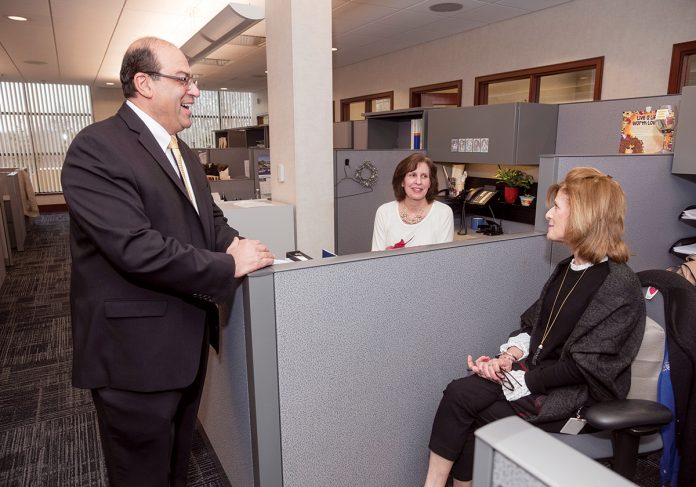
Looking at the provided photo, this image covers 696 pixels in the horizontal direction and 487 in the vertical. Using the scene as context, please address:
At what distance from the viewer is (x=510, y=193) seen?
310cm

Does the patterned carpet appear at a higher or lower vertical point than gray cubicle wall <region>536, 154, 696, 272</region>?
lower

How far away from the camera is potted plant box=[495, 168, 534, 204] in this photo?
3061 millimetres

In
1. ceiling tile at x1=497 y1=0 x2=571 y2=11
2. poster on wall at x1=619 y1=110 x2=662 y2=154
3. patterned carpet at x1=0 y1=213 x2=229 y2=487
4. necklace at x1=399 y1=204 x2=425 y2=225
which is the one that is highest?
ceiling tile at x1=497 y1=0 x2=571 y2=11

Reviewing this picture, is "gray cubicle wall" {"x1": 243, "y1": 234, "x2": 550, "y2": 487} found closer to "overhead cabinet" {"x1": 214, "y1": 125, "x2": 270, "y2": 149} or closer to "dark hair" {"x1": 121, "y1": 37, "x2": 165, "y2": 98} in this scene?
"dark hair" {"x1": 121, "y1": 37, "x2": 165, "y2": 98}

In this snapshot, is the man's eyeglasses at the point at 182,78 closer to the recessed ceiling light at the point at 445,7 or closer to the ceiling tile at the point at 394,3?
the ceiling tile at the point at 394,3

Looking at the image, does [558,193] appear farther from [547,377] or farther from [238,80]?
[238,80]

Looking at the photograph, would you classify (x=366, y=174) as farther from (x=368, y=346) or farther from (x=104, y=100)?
(x=104, y=100)

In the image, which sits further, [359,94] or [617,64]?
[359,94]

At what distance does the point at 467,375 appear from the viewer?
1.45 m

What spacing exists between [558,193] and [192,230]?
1.05m

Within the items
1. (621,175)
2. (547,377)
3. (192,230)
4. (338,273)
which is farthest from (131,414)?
(621,175)

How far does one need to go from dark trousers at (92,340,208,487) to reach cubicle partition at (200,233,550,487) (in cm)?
19

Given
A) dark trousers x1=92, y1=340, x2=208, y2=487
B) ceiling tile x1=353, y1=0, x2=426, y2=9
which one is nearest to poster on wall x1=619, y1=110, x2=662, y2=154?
dark trousers x1=92, y1=340, x2=208, y2=487

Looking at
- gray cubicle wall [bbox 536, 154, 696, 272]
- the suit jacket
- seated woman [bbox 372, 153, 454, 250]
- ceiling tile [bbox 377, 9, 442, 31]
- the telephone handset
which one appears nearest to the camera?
the suit jacket
